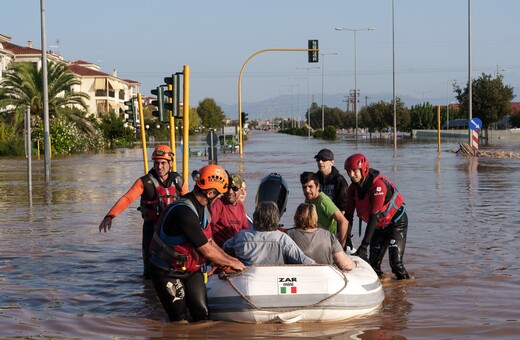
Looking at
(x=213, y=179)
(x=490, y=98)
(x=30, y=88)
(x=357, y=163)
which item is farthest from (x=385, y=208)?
(x=490, y=98)

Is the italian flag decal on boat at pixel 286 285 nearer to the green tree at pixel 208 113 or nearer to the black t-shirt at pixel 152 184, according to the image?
the black t-shirt at pixel 152 184

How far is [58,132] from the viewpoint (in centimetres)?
5675

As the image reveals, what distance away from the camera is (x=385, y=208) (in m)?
9.79

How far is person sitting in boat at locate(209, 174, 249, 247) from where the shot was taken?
891 centimetres

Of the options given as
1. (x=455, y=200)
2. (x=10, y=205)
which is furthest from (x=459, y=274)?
(x=10, y=205)

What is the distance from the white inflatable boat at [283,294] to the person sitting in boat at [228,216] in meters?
0.89

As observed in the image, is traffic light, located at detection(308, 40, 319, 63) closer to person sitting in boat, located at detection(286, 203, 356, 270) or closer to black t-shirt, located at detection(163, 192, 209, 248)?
person sitting in boat, located at detection(286, 203, 356, 270)

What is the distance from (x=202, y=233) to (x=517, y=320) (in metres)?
3.33

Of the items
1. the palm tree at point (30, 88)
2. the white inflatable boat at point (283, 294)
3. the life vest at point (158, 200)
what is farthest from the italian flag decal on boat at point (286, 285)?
the palm tree at point (30, 88)

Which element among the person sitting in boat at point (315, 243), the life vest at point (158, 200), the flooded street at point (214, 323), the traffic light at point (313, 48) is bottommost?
the flooded street at point (214, 323)

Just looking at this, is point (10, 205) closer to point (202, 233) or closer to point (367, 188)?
point (367, 188)

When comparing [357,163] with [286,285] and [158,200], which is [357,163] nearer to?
[286,285]

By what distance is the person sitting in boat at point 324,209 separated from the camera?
916cm

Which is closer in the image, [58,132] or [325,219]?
[325,219]
